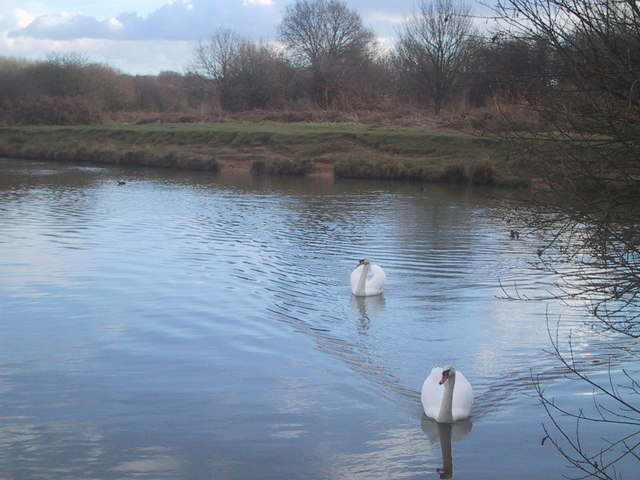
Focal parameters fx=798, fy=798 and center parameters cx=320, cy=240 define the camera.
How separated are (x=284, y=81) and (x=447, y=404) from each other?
42917 millimetres

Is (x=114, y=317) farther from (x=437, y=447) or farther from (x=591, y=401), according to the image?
(x=591, y=401)

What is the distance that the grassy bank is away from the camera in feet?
90.2

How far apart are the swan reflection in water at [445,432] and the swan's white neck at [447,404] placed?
0.05m

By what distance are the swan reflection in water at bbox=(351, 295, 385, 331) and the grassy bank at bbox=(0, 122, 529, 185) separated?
13834mm

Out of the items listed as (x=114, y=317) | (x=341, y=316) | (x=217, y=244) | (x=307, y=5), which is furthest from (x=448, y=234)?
(x=307, y=5)

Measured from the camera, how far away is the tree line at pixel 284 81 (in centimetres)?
3775

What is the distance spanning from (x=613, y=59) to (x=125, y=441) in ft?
14.9

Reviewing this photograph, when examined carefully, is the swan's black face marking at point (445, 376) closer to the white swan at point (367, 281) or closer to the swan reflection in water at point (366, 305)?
the swan reflection in water at point (366, 305)

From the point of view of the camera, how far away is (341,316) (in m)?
10.1

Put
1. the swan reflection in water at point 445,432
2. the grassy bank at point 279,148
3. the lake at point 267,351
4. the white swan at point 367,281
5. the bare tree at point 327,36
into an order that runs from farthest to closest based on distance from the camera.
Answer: the bare tree at point 327,36 < the grassy bank at point 279,148 < the white swan at point 367,281 < the swan reflection in water at point 445,432 < the lake at point 267,351

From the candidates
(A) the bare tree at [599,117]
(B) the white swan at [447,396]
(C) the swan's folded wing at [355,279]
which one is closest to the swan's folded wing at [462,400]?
(B) the white swan at [447,396]

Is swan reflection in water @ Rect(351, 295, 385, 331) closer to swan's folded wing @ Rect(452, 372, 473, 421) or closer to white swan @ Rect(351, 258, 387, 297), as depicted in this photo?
white swan @ Rect(351, 258, 387, 297)

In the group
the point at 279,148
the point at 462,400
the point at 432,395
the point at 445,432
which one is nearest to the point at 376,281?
the point at 432,395

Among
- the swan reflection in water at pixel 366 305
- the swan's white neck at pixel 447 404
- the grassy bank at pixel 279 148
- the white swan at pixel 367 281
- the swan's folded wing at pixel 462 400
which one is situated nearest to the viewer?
the swan's white neck at pixel 447 404
